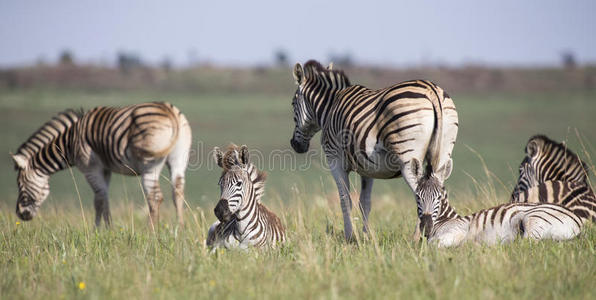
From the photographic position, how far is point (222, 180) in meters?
6.41

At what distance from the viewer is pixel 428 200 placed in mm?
6566

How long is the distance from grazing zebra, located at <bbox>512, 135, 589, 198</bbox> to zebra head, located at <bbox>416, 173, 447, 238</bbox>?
2.58 metres

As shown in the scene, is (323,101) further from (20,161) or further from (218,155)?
(20,161)

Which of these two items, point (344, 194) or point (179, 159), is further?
point (179, 159)

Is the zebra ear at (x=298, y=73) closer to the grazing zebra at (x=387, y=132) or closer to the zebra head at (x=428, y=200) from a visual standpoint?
the grazing zebra at (x=387, y=132)

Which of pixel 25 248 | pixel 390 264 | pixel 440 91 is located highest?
pixel 440 91

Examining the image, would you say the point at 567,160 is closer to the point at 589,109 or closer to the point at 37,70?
the point at 589,109

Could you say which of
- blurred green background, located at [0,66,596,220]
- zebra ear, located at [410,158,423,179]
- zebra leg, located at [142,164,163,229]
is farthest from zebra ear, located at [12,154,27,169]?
blurred green background, located at [0,66,596,220]

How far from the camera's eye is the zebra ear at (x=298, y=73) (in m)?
8.65

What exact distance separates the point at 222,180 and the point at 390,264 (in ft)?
6.93

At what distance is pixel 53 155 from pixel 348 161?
19.2 feet

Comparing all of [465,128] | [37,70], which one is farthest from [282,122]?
[37,70]

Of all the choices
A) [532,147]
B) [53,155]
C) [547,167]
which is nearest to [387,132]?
[532,147]

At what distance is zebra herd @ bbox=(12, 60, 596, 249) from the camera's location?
6.58m
